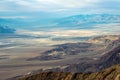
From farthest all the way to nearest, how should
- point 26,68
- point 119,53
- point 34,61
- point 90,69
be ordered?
point 34,61 < point 26,68 < point 119,53 < point 90,69

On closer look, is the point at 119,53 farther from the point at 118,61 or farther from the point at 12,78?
the point at 12,78

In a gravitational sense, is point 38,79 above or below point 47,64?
above

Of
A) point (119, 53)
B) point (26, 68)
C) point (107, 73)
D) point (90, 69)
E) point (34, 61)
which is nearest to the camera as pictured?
point (107, 73)

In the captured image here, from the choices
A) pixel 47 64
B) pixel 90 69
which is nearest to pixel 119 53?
pixel 90 69

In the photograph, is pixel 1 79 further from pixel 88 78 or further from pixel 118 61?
pixel 88 78

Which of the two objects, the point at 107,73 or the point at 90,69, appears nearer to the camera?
the point at 107,73

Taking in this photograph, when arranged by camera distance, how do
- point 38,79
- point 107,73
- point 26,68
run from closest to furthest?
point 107,73, point 38,79, point 26,68

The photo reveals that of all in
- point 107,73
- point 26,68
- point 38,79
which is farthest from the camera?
point 26,68

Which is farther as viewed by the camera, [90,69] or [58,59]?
[58,59]

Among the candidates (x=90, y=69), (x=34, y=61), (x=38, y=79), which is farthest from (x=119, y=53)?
(x=38, y=79)
